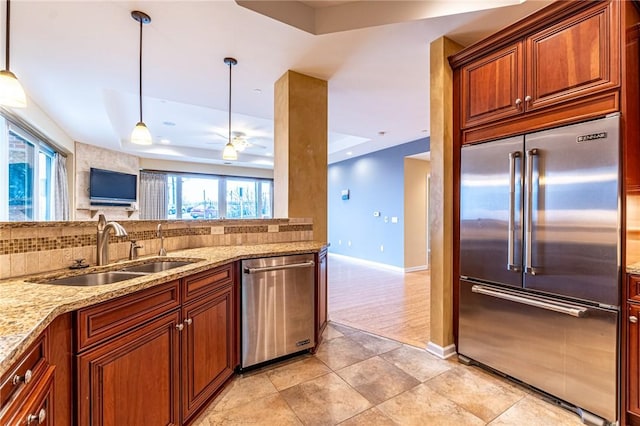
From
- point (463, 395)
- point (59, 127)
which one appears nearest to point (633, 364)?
point (463, 395)

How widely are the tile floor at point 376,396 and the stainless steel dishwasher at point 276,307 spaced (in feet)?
0.56

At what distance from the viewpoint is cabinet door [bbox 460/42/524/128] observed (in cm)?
208

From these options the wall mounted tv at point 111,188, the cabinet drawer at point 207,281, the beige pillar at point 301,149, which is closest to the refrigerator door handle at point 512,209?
the beige pillar at point 301,149

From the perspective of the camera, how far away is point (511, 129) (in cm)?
213

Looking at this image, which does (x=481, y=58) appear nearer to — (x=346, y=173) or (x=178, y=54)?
(x=178, y=54)

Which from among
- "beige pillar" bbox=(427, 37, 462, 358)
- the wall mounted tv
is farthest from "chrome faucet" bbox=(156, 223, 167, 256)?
the wall mounted tv

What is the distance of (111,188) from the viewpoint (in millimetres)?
6645

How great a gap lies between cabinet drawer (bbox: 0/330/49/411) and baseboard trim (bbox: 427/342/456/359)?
2.53m

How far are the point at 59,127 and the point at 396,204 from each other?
6222mm

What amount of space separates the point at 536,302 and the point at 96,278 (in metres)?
2.71

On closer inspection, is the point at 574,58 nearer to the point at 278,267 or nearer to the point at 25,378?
the point at 278,267

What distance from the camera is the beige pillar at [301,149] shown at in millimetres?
3014

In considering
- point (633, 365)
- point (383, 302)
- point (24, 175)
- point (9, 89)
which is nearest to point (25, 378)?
point (9, 89)

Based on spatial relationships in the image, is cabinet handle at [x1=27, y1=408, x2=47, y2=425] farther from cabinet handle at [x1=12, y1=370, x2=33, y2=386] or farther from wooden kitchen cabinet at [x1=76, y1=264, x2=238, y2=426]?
wooden kitchen cabinet at [x1=76, y1=264, x2=238, y2=426]
